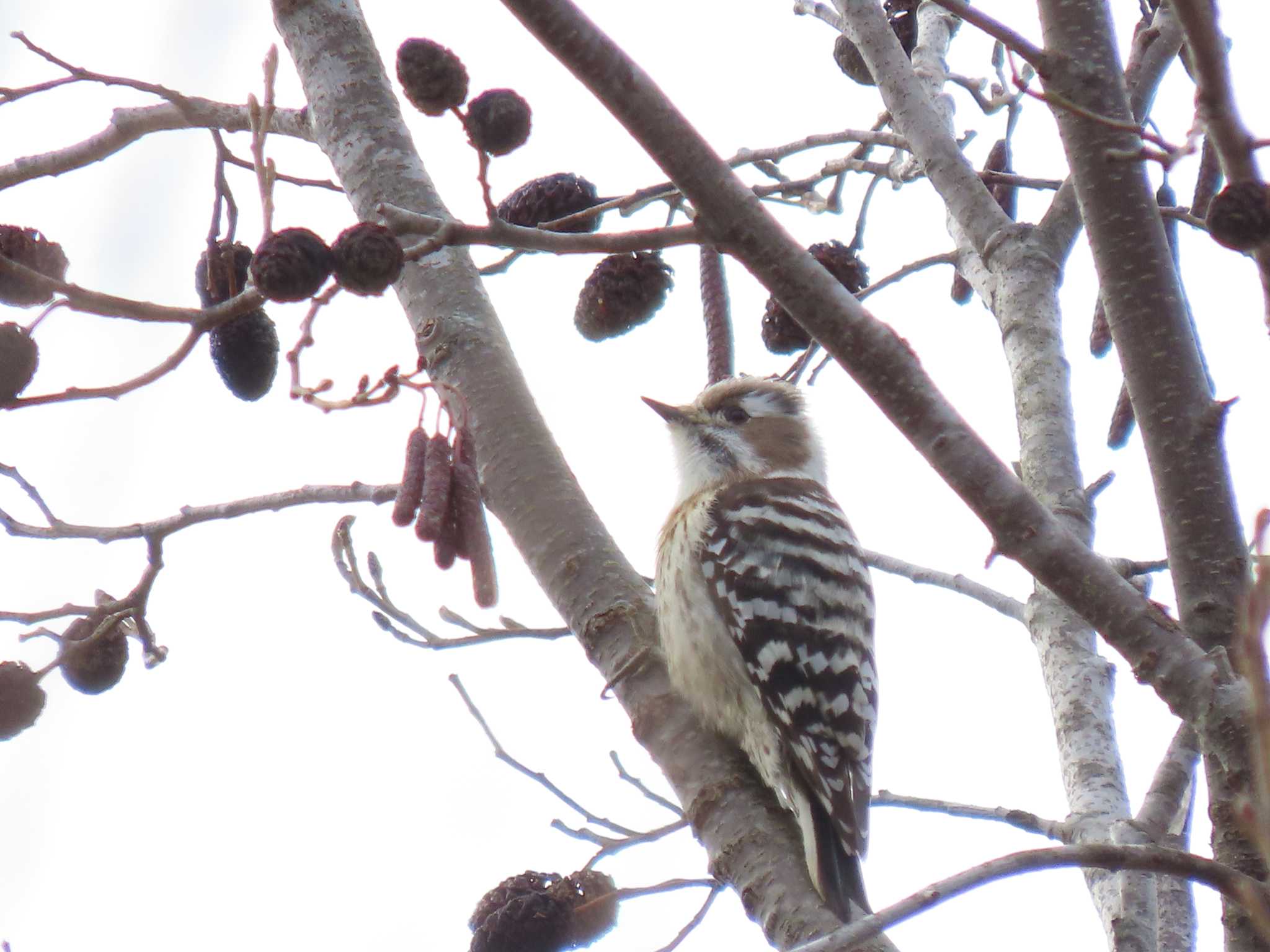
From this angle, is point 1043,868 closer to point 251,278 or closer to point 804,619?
point 251,278

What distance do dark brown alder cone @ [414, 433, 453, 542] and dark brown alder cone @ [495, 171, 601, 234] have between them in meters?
0.55

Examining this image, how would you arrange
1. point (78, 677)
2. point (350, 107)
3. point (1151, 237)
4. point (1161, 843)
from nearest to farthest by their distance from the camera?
point (1151, 237) → point (1161, 843) → point (78, 677) → point (350, 107)

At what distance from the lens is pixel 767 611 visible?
4.32 meters

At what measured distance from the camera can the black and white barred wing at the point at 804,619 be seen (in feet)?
13.0

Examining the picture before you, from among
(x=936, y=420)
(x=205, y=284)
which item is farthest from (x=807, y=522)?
(x=936, y=420)

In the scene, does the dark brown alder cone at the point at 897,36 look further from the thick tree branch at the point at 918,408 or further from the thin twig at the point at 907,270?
the thick tree branch at the point at 918,408

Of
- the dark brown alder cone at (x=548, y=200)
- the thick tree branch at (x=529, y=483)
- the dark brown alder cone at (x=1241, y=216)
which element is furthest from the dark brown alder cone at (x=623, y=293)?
the dark brown alder cone at (x=1241, y=216)

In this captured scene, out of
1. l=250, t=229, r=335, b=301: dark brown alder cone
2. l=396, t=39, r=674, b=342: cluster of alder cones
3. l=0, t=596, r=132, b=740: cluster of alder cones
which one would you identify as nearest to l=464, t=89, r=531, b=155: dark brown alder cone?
l=396, t=39, r=674, b=342: cluster of alder cones

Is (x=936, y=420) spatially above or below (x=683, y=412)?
below

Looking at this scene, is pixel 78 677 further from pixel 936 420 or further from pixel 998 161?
pixel 998 161

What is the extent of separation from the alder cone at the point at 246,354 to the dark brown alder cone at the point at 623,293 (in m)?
0.88

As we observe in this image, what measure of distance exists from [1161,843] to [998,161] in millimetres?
2299

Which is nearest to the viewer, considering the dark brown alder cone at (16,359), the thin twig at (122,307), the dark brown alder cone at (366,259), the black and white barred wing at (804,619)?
the thin twig at (122,307)

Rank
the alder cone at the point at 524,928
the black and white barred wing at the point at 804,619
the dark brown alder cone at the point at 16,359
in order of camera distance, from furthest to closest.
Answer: the black and white barred wing at the point at 804,619 < the alder cone at the point at 524,928 < the dark brown alder cone at the point at 16,359
